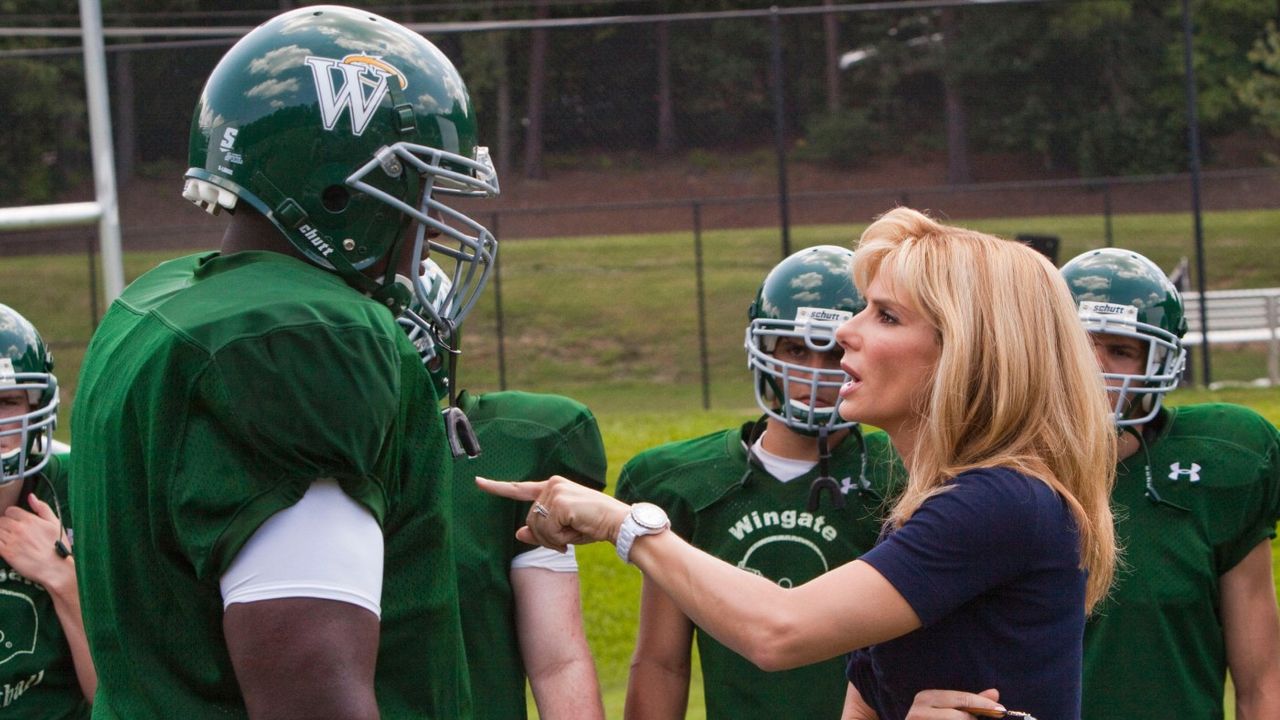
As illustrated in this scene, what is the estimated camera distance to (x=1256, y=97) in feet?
62.4

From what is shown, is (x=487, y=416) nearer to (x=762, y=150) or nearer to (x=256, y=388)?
(x=256, y=388)

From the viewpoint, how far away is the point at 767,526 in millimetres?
3326

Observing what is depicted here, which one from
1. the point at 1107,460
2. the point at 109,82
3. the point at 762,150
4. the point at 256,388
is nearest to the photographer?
A: the point at 256,388

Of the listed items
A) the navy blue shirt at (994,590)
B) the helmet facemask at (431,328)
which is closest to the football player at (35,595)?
the helmet facemask at (431,328)

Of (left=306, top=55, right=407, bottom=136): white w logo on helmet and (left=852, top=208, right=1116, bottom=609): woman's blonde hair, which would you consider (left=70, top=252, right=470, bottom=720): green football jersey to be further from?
(left=852, top=208, right=1116, bottom=609): woman's blonde hair

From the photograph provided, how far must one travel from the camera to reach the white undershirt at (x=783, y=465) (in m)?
3.41

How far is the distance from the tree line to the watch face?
10.8 metres

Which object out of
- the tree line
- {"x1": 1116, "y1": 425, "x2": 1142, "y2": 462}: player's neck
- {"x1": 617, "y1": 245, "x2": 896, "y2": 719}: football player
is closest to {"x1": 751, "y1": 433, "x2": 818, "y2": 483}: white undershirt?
{"x1": 617, "y1": 245, "x2": 896, "y2": 719}: football player

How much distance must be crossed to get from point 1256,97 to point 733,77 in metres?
8.82

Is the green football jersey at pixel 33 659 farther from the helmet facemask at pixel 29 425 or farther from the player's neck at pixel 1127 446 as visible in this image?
the player's neck at pixel 1127 446

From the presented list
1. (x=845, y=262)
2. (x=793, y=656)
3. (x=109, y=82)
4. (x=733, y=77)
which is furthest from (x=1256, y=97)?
(x=793, y=656)

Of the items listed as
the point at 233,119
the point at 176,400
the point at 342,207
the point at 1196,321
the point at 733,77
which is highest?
the point at 733,77

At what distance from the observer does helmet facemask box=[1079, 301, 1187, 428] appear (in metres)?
3.37

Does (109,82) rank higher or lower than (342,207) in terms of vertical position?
higher
